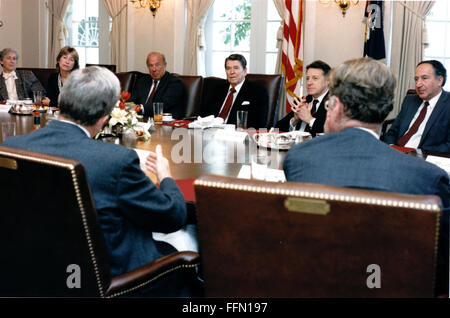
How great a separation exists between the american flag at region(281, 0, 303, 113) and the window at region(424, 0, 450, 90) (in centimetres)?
135

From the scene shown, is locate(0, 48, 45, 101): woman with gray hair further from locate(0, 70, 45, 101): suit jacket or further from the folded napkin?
the folded napkin

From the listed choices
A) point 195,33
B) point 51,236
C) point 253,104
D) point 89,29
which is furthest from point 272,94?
point 89,29

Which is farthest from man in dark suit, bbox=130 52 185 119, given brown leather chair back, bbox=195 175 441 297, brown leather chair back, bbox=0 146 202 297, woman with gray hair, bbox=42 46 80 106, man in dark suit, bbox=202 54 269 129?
brown leather chair back, bbox=195 175 441 297

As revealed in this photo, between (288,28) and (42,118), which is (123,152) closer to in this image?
(42,118)

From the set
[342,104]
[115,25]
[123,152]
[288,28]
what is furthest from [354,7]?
[123,152]

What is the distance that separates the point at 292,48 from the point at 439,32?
62.6 inches

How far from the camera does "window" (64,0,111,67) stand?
7.56m

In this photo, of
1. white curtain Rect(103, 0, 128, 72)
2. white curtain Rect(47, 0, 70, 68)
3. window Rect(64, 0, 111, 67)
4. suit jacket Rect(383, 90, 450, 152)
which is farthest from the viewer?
white curtain Rect(47, 0, 70, 68)

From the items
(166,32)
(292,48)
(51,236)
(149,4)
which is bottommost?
(51,236)

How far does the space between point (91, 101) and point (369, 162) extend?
916 mm

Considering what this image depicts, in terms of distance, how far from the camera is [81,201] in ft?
4.26

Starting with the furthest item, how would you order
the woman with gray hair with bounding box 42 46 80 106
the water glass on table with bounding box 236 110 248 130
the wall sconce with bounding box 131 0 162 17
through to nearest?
the wall sconce with bounding box 131 0 162 17 < the woman with gray hair with bounding box 42 46 80 106 < the water glass on table with bounding box 236 110 248 130

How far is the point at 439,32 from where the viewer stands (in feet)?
17.9

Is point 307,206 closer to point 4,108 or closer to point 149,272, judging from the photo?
point 149,272
